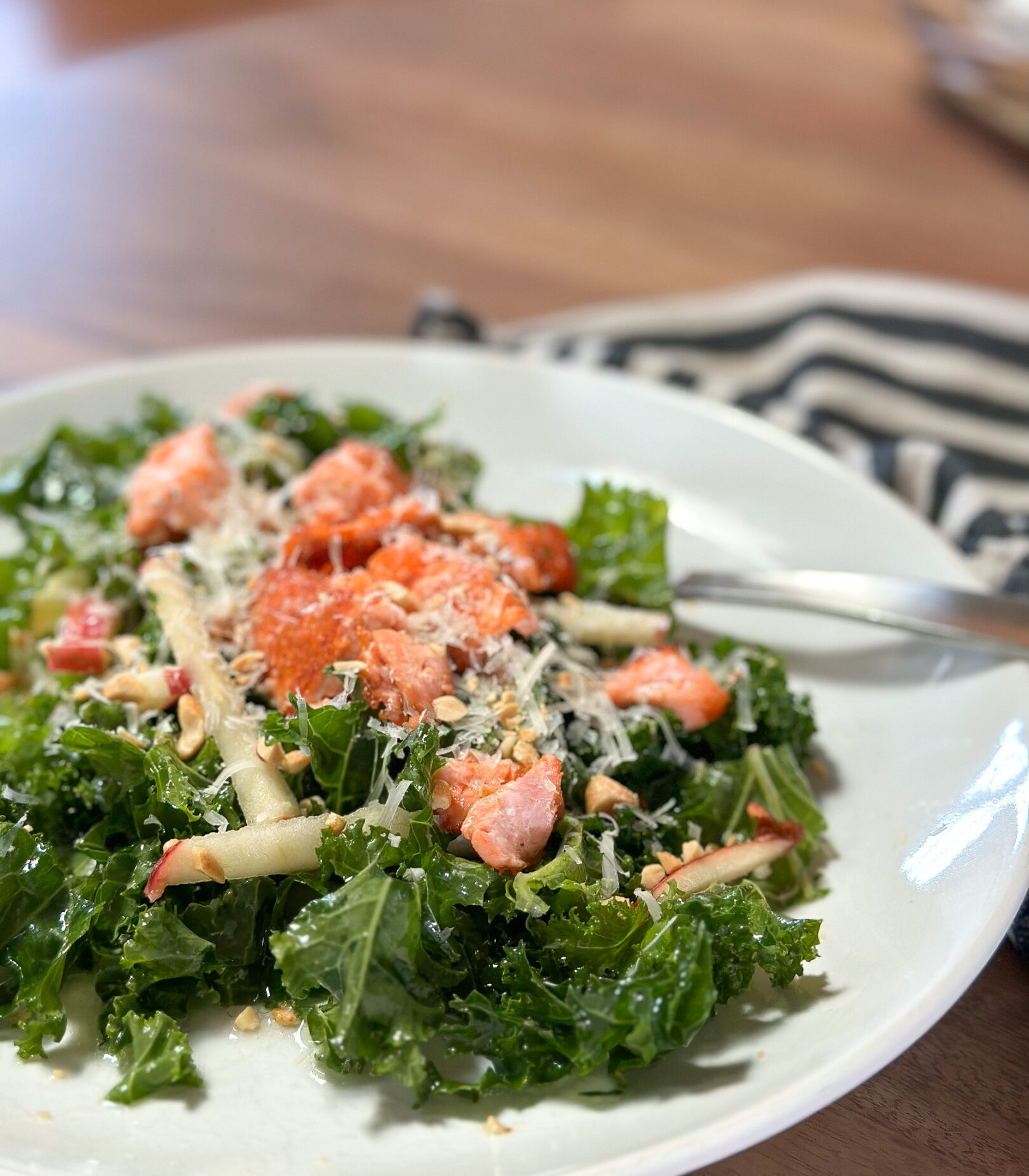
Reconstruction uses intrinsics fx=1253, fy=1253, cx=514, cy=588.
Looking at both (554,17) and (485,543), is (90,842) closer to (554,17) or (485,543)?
(485,543)

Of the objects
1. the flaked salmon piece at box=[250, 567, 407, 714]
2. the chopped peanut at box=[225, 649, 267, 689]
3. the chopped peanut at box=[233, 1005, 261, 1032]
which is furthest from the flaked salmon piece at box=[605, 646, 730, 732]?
the chopped peanut at box=[233, 1005, 261, 1032]

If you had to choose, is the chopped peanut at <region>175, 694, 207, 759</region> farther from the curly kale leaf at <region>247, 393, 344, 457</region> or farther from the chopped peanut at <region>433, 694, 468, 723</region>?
the curly kale leaf at <region>247, 393, 344, 457</region>

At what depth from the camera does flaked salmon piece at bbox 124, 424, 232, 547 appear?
3590mm

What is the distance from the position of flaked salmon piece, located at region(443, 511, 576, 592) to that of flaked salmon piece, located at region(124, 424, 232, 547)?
2.29 feet

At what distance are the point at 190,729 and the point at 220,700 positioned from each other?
97mm

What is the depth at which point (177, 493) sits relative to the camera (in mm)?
3584

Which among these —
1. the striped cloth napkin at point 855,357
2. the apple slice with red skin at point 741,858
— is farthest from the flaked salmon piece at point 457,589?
the striped cloth napkin at point 855,357

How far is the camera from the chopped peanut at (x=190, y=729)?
2955 mm

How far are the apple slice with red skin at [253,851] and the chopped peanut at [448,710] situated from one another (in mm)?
247

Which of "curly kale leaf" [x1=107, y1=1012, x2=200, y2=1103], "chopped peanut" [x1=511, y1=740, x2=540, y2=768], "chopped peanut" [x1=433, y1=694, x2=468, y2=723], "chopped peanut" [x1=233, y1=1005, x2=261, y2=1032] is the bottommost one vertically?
"chopped peanut" [x1=233, y1=1005, x2=261, y2=1032]

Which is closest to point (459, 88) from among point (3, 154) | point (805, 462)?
point (3, 154)

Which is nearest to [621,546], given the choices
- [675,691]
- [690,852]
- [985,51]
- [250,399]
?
[675,691]

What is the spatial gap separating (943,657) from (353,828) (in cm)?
178

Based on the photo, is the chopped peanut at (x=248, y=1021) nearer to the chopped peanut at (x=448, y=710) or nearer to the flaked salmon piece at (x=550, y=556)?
the chopped peanut at (x=448, y=710)
